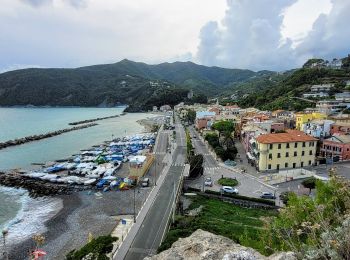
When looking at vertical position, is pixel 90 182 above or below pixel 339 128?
below

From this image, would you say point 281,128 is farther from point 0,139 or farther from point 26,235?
point 0,139

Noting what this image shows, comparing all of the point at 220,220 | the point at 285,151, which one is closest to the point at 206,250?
the point at 220,220

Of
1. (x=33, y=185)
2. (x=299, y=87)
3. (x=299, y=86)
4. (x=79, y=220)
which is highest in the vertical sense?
(x=299, y=86)

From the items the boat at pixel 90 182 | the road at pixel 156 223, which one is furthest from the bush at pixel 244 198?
the boat at pixel 90 182

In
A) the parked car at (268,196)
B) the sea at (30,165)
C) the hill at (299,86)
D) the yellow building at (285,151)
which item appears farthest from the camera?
the hill at (299,86)

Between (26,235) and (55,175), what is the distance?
21765mm

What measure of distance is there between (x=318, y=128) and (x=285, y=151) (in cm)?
1158

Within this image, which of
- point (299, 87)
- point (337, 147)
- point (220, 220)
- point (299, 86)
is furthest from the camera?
point (299, 86)

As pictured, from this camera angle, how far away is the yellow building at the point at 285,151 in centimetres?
4853

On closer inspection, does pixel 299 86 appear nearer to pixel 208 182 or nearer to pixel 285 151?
pixel 285 151

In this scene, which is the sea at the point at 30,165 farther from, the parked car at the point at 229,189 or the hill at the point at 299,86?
the hill at the point at 299,86

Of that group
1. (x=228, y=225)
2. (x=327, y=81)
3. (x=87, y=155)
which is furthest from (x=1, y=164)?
(x=327, y=81)

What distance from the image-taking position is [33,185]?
49.8 meters

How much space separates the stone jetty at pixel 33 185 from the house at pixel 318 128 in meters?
40.2
